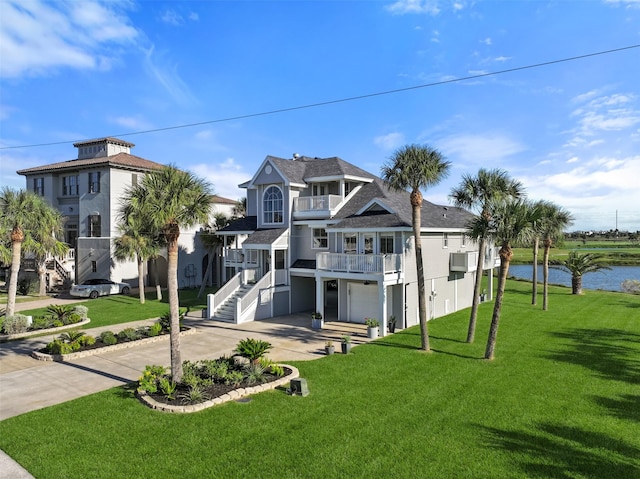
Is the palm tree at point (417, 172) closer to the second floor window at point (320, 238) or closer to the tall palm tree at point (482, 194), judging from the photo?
the tall palm tree at point (482, 194)

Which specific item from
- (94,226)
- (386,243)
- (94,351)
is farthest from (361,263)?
(94,226)

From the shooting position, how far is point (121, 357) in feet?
56.2

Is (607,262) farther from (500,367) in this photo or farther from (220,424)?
(220,424)

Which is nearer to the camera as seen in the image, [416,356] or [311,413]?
[311,413]

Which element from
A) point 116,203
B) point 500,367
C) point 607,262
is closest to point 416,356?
point 500,367

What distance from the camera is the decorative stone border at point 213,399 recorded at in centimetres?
1141

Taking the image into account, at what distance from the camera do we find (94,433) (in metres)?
10.1

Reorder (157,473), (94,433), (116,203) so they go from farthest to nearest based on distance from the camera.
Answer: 1. (116,203)
2. (94,433)
3. (157,473)

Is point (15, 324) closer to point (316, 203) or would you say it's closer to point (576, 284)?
point (316, 203)

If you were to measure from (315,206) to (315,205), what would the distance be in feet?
0.21

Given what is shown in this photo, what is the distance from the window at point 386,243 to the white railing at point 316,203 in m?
4.25

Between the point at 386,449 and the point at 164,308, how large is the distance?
22.4 meters

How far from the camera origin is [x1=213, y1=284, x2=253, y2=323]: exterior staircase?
80.0 feet

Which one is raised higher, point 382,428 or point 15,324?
point 15,324
